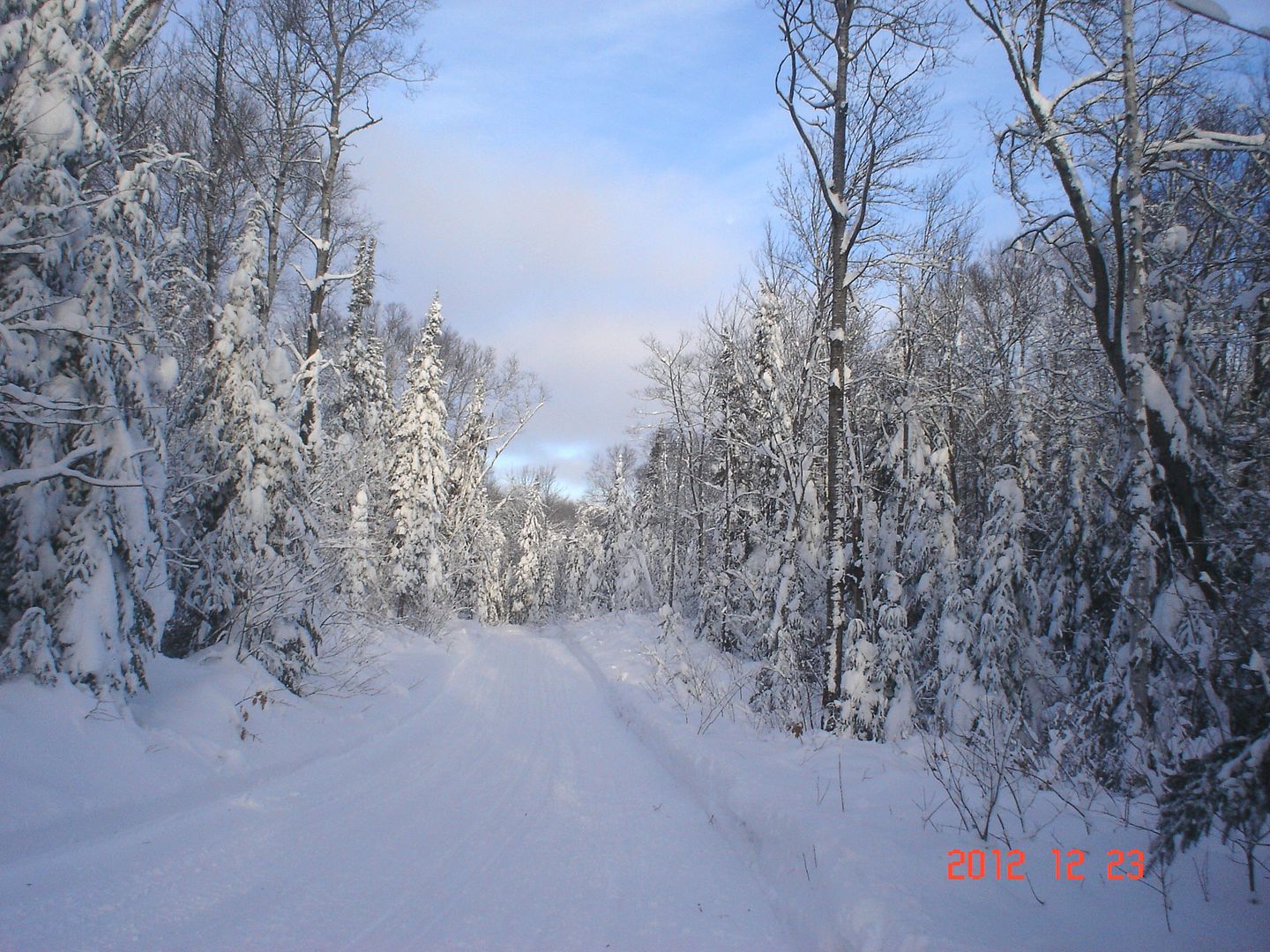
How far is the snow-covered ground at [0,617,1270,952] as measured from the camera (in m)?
3.34

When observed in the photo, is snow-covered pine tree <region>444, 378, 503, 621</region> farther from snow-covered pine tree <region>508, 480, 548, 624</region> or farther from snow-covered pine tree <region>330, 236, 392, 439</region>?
snow-covered pine tree <region>508, 480, 548, 624</region>

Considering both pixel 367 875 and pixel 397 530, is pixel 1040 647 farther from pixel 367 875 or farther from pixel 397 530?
pixel 397 530

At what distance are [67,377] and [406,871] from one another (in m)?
5.21

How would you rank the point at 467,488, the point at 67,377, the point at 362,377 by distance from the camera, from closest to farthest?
1. the point at 67,377
2. the point at 362,377
3. the point at 467,488

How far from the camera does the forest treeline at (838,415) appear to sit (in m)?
5.56

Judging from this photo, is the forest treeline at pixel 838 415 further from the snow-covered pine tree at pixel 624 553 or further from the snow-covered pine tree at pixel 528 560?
the snow-covered pine tree at pixel 528 560

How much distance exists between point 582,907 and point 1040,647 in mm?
10636

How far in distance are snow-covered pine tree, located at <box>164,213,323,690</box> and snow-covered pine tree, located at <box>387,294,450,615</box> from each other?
54.1ft

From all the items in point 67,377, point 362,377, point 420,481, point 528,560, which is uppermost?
point 362,377
